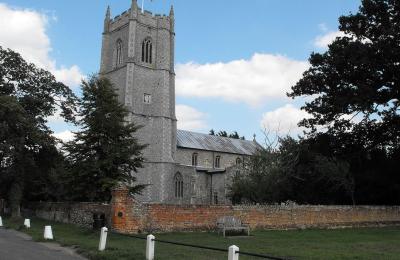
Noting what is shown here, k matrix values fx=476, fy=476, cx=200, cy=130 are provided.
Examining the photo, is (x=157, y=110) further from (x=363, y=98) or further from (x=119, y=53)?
(x=363, y=98)

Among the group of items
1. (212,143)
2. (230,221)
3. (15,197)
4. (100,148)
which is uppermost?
(212,143)

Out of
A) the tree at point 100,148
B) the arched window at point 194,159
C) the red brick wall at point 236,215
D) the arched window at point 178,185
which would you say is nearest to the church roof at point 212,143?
the arched window at point 194,159

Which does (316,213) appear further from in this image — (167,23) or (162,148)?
(167,23)

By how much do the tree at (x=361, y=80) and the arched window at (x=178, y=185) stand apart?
29609 millimetres

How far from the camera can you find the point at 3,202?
47.5m

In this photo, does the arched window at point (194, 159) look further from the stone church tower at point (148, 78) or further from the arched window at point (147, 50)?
the arched window at point (147, 50)

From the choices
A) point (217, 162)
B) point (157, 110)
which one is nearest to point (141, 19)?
point (157, 110)

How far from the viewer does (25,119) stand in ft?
111

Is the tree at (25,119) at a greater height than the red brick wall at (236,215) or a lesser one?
greater

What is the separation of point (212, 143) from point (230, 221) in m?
50.0

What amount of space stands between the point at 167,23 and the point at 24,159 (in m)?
36.4

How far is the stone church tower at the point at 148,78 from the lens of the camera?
5881 centimetres

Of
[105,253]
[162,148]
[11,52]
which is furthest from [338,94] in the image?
[162,148]

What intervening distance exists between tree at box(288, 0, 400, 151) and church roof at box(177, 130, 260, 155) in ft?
115
